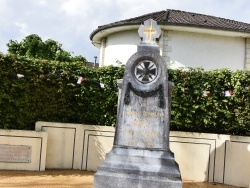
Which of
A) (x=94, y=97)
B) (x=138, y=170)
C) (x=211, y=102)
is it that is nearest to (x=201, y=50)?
(x=211, y=102)

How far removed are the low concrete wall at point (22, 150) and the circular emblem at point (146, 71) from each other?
4234 mm

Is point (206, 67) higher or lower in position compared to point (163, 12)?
lower

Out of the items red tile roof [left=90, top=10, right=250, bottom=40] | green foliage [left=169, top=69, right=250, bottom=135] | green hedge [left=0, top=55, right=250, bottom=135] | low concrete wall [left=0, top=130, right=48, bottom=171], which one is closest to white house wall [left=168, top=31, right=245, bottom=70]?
red tile roof [left=90, top=10, right=250, bottom=40]

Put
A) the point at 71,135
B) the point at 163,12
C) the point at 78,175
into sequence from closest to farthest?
the point at 78,175
the point at 71,135
the point at 163,12

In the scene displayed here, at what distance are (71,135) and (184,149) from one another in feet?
11.3

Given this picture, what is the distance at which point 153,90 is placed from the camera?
25.6 ft

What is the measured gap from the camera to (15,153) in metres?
10.6

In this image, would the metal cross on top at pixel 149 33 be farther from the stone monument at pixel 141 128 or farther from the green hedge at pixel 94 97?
the green hedge at pixel 94 97

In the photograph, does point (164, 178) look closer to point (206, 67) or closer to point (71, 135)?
point (71, 135)

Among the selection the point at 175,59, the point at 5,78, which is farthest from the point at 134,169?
the point at 175,59

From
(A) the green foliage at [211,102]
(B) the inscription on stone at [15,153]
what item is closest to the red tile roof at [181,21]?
(A) the green foliage at [211,102]

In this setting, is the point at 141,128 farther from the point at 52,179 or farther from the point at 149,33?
the point at 52,179

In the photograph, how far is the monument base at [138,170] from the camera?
7300 mm

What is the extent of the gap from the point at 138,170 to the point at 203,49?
9.44 m
